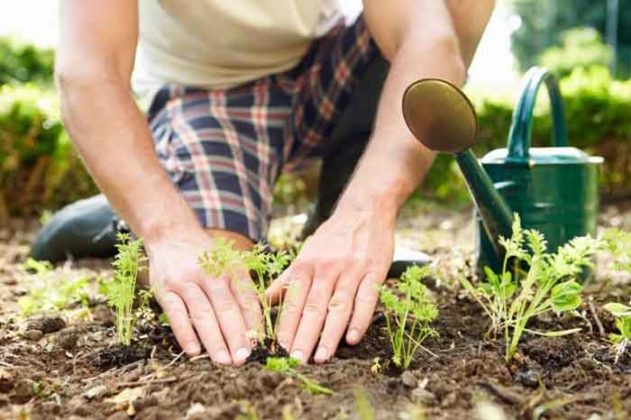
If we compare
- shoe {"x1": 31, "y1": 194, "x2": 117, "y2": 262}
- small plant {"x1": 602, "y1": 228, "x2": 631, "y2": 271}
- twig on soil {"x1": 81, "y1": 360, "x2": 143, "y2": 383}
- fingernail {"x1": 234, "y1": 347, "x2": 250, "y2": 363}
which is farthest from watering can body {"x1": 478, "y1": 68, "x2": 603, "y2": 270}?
shoe {"x1": 31, "y1": 194, "x2": 117, "y2": 262}

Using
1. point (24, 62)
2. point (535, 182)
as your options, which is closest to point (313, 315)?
point (535, 182)

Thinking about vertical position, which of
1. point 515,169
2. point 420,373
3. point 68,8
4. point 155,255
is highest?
point 68,8

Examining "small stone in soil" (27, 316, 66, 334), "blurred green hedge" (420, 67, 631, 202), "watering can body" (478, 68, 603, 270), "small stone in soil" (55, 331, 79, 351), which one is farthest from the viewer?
"blurred green hedge" (420, 67, 631, 202)

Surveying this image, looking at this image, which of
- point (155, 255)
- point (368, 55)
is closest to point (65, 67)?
point (155, 255)

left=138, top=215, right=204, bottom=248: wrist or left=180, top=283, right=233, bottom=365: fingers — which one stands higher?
left=138, top=215, right=204, bottom=248: wrist

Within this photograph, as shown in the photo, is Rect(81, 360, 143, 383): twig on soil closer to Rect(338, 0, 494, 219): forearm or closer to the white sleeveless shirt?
Rect(338, 0, 494, 219): forearm

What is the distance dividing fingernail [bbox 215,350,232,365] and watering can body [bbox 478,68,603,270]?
3.33 ft

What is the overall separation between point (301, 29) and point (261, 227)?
65 centimetres

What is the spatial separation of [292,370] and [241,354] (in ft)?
0.51

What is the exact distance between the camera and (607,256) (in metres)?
3.61

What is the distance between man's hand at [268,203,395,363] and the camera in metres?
1.75

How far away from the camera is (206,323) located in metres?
1.76

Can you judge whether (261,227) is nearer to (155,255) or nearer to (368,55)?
(368,55)

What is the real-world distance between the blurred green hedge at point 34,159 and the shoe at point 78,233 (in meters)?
1.65
